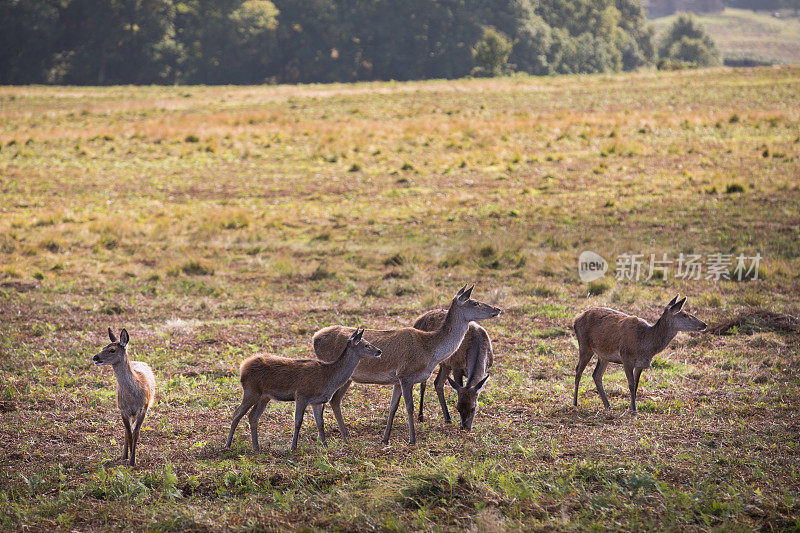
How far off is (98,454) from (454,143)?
26.5 metres

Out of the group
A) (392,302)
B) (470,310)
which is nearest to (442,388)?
(470,310)

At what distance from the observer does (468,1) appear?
101 metres

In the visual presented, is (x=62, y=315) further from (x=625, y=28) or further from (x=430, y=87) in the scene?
(x=625, y=28)

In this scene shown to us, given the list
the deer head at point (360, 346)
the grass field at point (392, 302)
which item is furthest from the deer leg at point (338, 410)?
the deer head at point (360, 346)

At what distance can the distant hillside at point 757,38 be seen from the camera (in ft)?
506

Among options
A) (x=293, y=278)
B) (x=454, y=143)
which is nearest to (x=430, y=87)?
(x=454, y=143)

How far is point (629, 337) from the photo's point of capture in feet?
A: 30.7

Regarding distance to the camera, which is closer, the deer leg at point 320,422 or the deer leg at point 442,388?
the deer leg at point 320,422

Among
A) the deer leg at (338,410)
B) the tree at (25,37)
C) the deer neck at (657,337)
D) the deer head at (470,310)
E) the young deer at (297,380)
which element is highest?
the tree at (25,37)

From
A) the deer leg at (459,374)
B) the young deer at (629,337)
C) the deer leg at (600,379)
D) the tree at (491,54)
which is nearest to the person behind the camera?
the young deer at (629,337)

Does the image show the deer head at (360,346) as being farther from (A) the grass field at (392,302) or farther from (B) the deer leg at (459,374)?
(B) the deer leg at (459,374)

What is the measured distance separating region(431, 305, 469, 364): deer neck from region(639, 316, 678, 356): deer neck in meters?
2.26

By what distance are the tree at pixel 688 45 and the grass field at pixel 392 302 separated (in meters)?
105

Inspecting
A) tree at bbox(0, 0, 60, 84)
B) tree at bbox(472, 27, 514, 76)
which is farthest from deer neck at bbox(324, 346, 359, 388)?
tree at bbox(0, 0, 60, 84)
